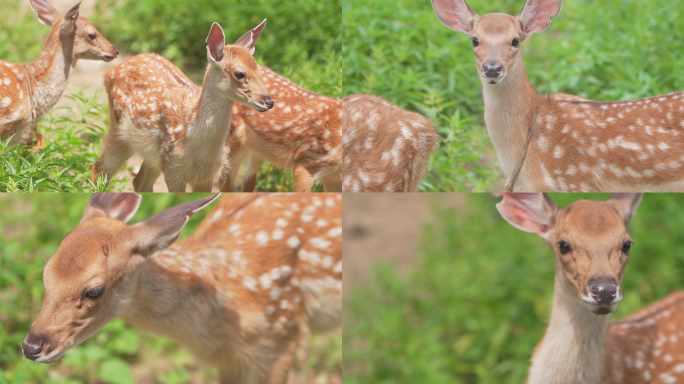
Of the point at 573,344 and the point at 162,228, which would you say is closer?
the point at 162,228

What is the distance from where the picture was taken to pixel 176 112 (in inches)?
129

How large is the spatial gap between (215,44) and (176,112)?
0.54m

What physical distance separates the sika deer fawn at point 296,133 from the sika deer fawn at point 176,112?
256 millimetres

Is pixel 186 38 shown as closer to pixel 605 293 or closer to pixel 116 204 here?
pixel 116 204

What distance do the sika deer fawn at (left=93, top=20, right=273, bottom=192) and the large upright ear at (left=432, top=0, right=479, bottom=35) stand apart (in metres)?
0.89

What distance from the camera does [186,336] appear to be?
10.1ft

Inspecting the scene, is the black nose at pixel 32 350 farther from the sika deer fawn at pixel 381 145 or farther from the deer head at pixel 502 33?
the deer head at pixel 502 33

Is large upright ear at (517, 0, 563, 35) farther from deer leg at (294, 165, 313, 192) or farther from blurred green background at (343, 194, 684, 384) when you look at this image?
deer leg at (294, 165, 313, 192)

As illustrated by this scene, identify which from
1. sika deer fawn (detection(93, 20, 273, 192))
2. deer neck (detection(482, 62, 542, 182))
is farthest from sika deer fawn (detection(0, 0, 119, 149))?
deer neck (detection(482, 62, 542, 182))

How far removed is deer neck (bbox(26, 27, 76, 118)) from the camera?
341 cm

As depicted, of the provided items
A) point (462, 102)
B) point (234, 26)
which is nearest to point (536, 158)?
point (462, 102)

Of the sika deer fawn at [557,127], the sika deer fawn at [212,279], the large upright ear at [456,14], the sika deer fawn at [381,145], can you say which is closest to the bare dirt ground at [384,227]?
the sika deer fawn at [212,279]

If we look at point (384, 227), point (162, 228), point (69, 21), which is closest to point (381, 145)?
point (162, 228)

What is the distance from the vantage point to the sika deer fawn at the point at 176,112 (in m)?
3.00
